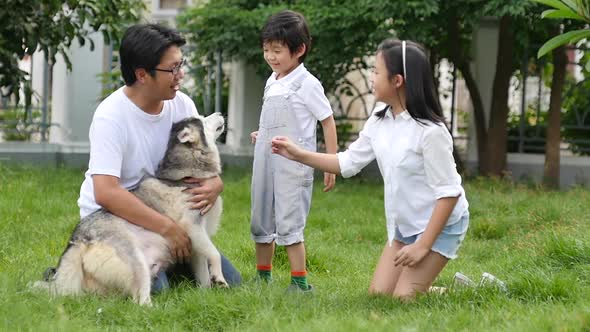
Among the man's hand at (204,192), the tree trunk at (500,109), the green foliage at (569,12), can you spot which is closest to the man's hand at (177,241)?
the man's hand at (204,192)

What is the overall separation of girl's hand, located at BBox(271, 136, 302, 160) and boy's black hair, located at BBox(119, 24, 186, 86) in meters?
0.73

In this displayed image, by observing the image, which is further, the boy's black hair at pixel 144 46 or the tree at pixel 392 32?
the tree at pixel 392 32

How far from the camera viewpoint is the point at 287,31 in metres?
5.57

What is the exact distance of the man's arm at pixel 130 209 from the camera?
16.1ft

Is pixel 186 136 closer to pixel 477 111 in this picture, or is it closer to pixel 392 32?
pixel 392 32

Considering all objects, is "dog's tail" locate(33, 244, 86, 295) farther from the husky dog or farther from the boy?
the boy

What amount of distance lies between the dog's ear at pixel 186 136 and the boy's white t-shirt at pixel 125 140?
0.57 ft

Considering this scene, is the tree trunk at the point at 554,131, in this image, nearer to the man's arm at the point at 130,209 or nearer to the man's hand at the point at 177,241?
the man's hand at the point at 177,241

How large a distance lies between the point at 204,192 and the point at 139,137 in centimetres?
44

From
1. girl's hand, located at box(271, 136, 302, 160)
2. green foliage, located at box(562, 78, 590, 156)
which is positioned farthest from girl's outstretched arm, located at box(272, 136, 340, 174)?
green foliage, located at box(562, 78, 590, 156)

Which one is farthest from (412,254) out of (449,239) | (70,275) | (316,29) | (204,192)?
(316,29)

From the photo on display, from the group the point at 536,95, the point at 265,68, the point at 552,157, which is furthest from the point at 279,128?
the point at 536,95

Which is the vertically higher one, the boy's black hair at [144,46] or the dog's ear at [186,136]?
the boy's black hair at [144,46]

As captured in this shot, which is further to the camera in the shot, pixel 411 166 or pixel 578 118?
pixel 578 118
